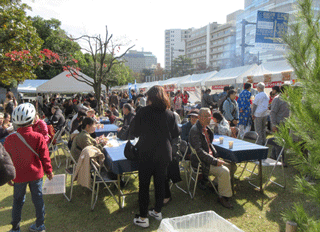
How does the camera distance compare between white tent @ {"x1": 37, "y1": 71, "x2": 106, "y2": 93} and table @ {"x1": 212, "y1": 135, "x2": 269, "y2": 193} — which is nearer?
table @ {"x1": 212, "y1": 135, "x2": 269, "y2": 193}

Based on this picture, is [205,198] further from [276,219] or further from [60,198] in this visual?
[60,198]

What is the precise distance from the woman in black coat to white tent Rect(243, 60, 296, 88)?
22.8ft

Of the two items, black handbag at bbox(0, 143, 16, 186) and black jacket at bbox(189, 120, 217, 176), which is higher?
black handbag at bbox(0, 143, 16, 186)

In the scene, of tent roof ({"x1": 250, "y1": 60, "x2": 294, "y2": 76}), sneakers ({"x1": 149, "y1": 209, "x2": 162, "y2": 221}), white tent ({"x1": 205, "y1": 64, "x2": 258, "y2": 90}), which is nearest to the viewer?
sneakers ({"x1": 149, "y1": 209, "x2": 162, "y2": 221})

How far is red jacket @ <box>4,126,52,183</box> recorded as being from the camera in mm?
2521

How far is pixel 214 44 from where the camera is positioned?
89688mm

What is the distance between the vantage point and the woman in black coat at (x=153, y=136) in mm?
2771

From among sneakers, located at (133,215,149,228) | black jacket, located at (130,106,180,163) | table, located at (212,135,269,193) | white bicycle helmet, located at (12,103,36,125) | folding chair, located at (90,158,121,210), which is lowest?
sneakers, located at (133,215,149,228)

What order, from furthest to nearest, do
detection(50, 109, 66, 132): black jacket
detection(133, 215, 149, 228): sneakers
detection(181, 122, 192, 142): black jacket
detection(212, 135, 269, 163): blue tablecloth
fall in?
detection(50, 109, 66, 132): black jacket, detection(181, 122, 192, 142): black jacket, detection(212, 135, 269, 163): blue tablecloth, detection(133, 215, 149, 228): sneakers

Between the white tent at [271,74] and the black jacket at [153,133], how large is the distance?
6.98 m

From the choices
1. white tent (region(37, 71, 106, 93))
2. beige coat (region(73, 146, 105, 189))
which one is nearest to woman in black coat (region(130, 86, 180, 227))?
beige coat (region(73, 146, 105, 189))

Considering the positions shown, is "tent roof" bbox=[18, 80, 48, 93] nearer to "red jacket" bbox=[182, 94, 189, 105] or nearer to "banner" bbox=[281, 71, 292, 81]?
"red jacket" bbox=[182, 94, 189, 105]

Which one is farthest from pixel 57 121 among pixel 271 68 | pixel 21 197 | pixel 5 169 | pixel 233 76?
pixel 271 68

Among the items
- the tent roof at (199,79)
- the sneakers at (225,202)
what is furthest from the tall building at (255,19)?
the sneakers at (225,202)
